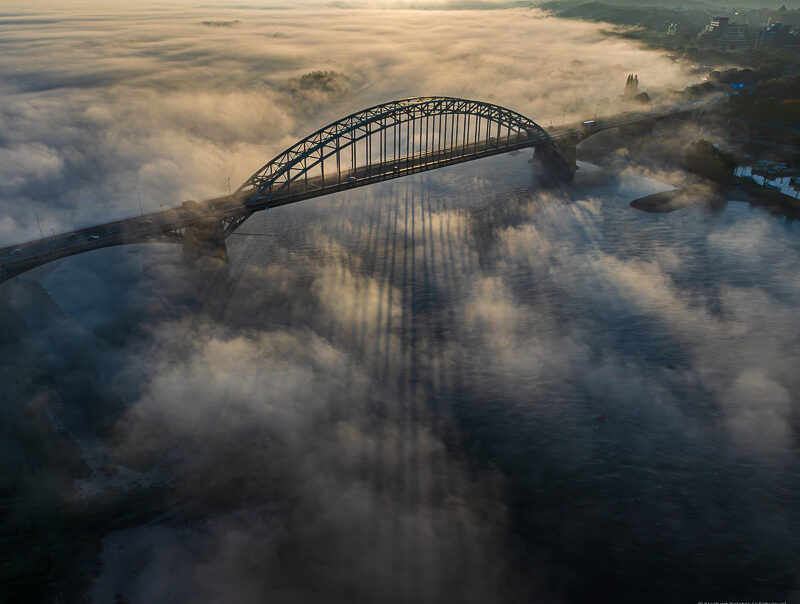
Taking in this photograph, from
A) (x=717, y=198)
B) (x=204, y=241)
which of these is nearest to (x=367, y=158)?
(x=204, y=241)

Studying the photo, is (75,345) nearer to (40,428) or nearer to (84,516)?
(40,428)

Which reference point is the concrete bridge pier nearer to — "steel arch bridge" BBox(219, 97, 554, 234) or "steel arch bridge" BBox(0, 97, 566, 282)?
"steel arch bridge" BBox(219, 97, 554, 234)

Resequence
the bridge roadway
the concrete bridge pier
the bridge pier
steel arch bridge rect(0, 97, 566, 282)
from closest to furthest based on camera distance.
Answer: the bridge roadway → steel arch bridge rect(0, 97, 566, 282) → the bridge pier → the concrete bridge pier

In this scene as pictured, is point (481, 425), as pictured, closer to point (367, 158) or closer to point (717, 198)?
point (367, 158)

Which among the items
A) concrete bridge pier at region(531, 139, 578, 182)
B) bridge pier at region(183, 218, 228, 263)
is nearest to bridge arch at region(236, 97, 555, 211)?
concrete bridge pier at region(531, 139, 578, 182)

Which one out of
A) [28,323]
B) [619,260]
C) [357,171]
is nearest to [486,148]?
[357,171]

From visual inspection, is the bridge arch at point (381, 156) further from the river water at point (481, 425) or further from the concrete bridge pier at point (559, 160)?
the river water at point (481, 425)
